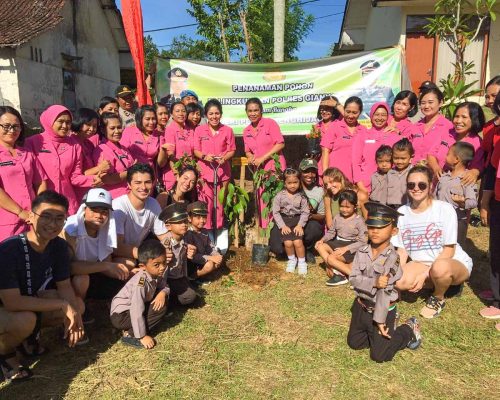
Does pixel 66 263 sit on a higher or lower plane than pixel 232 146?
lower

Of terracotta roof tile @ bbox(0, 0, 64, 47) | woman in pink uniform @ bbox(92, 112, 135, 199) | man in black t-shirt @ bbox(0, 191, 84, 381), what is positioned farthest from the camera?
terracotta roof tile @ bbox(0, 0, 64, 47)

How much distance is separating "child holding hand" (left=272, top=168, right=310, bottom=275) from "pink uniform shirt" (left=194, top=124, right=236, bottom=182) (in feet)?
2.57

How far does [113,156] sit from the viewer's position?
400 cm

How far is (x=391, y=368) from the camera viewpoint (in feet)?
9.34

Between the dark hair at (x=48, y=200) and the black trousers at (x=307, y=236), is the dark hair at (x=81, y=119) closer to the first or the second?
the dark hair at (x=48, y=200)

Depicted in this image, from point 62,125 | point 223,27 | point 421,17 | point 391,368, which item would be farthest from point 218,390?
point 223,27

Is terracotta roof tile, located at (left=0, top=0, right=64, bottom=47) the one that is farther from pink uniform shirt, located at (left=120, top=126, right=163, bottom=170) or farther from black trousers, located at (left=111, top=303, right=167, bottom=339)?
black trousers, located at (left=111, top=303, right=167, bottom=339)

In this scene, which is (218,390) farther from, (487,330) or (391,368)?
(487,330)

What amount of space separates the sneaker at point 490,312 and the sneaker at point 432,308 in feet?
1.05

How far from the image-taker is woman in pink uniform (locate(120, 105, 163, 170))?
175 inches

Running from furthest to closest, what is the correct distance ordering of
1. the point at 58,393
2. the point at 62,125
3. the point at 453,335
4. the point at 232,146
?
the point at 232,146
the point at 62,125
the point at 453,335
the point at 58,393

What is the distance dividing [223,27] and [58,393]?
16.1 m

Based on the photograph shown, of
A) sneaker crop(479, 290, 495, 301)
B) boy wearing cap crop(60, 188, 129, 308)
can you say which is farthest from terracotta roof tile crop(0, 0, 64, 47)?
sneaker crop(479, 290, 495, 301)

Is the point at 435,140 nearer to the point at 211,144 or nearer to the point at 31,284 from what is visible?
the point at 211,144
